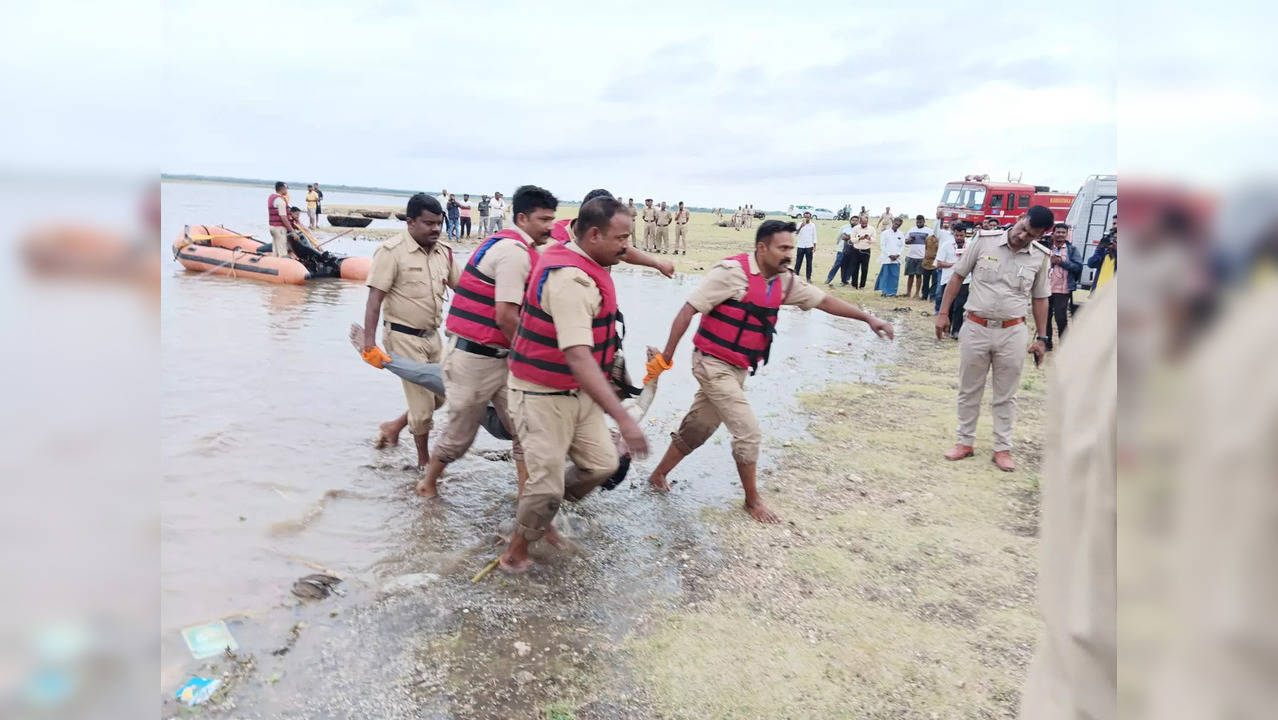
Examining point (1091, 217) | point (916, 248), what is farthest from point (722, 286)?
point (1091, 217)

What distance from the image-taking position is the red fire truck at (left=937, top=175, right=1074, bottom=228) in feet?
84.6

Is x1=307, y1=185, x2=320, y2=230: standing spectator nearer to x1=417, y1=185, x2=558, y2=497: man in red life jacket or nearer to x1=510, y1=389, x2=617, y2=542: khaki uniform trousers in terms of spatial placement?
x1=417, y1=185, x2=558, y2=497: man in red life jacket

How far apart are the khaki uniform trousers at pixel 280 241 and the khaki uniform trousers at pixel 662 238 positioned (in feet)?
42.5

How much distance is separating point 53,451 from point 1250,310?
1.19 m

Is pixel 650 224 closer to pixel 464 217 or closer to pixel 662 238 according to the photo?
pixel 662 238

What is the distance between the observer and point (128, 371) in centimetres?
91

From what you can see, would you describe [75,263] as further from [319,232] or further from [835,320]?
[319,232]

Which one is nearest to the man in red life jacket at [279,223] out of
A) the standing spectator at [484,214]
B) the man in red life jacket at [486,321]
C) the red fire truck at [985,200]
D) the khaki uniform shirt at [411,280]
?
the khaki uniform shirt at [411,280]

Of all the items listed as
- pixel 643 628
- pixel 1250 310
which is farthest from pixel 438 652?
pixel 1250 310

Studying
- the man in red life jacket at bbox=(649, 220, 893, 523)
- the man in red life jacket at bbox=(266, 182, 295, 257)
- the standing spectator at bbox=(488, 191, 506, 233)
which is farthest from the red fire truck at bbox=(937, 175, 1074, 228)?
the man in red life jacket at bbox=(649, 220, 893, 523)

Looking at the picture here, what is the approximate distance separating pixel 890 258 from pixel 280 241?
13.7m

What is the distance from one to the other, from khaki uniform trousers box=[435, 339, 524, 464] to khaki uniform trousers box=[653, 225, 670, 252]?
2143cm

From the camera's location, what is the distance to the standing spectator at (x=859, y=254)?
58.9 ft

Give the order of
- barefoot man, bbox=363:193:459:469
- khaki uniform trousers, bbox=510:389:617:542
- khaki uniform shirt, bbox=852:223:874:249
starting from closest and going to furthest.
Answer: khaki uniform trousers, bbox=510:389:617:542, barefoot man, bbox=363:193:459:469, khaki uniform shirt, bbox=852:223:874:249
